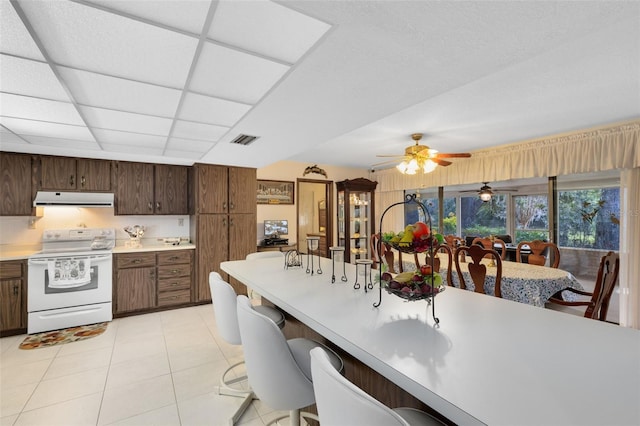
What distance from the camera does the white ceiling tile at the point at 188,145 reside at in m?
3.07

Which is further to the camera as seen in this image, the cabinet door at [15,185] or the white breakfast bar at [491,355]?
the cabinet door at [15,185]

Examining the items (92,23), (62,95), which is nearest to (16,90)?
(62,95)

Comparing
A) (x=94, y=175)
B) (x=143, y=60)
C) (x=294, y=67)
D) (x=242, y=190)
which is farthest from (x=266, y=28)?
(x=94, y=175)

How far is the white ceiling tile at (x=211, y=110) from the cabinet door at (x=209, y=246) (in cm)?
222

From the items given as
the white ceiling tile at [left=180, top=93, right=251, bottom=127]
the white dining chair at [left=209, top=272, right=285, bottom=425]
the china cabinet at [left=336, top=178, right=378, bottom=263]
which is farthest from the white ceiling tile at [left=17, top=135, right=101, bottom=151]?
the china cabinet at [left=336, top=178, right=378, bottom=263]

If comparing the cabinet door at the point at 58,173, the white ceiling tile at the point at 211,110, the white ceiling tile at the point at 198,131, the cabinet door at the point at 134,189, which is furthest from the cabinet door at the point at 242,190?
the white ceiling tile at the point at 211,110

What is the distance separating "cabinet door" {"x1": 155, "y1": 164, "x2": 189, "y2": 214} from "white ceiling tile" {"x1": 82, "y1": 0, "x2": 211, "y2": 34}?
3560mm

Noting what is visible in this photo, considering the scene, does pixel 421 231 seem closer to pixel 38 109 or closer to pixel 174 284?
pixel 38 109

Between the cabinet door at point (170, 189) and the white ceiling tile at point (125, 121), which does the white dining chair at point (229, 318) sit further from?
the cabinet door at point (170, 189)

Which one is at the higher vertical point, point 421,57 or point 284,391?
point 421,57

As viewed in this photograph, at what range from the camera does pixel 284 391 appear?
120 centimetres

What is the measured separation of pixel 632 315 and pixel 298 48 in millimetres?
4443

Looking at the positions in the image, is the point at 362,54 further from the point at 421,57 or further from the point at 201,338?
the point at 201,338

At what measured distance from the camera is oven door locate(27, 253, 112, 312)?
3264 millimetres
